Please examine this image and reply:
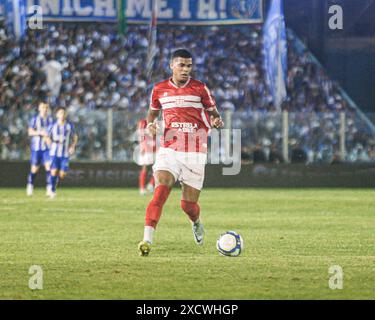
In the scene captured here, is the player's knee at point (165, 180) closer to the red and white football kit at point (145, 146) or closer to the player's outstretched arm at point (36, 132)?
the player's outstretched arm at point (36, 132)

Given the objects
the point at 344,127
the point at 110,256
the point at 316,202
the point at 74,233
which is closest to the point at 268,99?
the point at 344,127

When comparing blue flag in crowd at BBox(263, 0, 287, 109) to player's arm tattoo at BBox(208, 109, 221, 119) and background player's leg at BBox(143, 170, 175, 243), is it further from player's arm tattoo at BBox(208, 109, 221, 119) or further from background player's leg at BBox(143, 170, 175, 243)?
background player's leg at BBox(143, 170, 175, 243)

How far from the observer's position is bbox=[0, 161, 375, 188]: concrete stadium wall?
28.6 m

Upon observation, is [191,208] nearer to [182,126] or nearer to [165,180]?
[165,180]

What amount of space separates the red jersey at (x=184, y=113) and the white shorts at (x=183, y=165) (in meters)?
0.07

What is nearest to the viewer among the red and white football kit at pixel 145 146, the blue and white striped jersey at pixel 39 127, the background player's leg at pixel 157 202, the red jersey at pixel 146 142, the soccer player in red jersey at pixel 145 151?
the background player's leg at pixel 157 202

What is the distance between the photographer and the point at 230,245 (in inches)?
468

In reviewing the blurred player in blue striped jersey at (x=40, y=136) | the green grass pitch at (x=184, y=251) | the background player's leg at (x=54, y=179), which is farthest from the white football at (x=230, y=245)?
the blurred player in blue striped jersey at (x=40, y=136)

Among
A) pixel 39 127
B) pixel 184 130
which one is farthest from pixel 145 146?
pixel 184 130

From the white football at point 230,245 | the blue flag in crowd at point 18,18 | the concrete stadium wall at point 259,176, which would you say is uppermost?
the blue flag in crowd at point 18,18

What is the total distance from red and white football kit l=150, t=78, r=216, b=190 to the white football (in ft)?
2.84

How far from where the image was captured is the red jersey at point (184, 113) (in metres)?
12.4

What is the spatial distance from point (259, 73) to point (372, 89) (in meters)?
4.57

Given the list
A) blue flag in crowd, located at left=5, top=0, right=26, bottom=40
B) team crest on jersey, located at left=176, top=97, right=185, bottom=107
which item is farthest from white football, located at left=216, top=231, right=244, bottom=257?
blue flag in crowd, located at left=5, top=0, right=26, bottom=40
